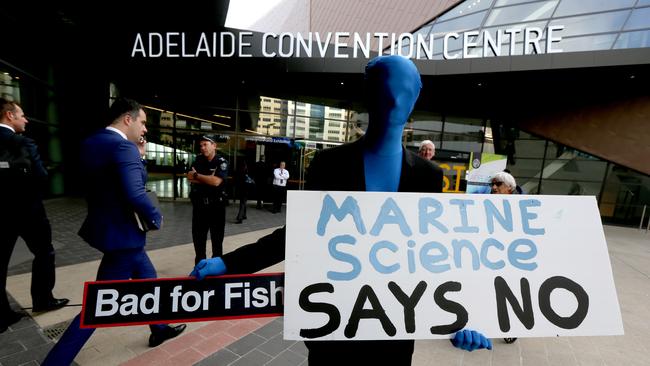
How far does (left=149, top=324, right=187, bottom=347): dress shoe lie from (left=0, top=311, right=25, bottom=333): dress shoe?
4.39 ft

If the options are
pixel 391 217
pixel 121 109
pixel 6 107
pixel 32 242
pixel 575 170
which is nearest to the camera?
pixel 391 217

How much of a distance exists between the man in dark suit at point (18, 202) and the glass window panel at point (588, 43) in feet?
49.2

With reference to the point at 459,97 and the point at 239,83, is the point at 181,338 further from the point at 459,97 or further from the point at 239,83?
the point at 459,97

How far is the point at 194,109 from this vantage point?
11359 mm

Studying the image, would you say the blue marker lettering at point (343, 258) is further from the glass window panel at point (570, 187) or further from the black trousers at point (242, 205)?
the glass window panel at point (570, 187)

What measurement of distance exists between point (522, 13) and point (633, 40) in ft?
13.4

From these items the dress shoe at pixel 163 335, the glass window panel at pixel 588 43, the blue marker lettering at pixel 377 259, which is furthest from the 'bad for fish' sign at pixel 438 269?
the glass window panel at pixel 588 43

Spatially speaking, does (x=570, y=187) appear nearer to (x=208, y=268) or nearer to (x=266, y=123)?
(x=266, y=123)

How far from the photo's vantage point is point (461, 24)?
1435 centimetres

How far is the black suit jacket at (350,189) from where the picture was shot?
1.19 metres

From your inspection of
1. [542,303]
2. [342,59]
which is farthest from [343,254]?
[342,59]

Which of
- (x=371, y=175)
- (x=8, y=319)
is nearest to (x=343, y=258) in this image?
(x=371, y=175)

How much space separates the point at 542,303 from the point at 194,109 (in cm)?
1238

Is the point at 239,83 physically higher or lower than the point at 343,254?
higher
